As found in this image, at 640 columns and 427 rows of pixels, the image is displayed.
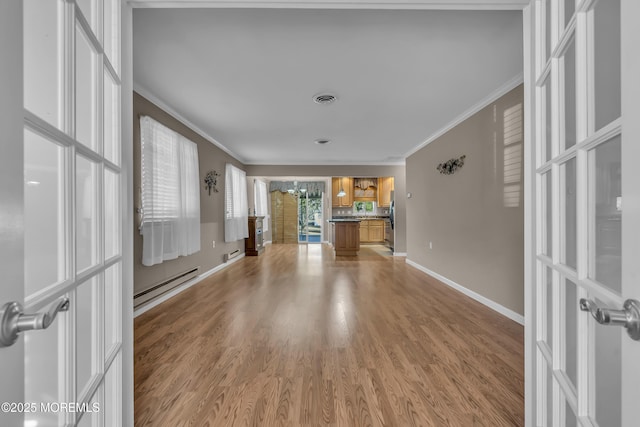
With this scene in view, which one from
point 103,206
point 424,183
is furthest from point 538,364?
point 424,183

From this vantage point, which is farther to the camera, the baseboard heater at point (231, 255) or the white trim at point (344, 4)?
the baseboard heater at point (231, 255)

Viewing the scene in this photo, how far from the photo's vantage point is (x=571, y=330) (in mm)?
829

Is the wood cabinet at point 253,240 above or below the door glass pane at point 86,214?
below

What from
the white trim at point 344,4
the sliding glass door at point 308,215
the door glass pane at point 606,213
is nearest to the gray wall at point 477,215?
the white trim at point 344,4

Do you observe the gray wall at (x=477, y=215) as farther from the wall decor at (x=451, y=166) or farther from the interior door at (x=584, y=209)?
the interior door at (x=584, y=209)

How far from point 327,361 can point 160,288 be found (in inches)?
92.7

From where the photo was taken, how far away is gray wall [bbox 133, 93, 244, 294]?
293 cm

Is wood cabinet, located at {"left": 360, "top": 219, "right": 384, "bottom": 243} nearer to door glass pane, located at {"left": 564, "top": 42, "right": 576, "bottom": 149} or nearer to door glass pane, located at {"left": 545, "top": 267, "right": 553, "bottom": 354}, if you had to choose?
door glass pane, located at {"left": 545, "top": 267, "right": 553, "bottom": 354}

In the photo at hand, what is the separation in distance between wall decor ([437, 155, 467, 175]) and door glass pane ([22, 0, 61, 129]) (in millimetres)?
4075

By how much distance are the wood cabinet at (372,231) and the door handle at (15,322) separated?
918 cm

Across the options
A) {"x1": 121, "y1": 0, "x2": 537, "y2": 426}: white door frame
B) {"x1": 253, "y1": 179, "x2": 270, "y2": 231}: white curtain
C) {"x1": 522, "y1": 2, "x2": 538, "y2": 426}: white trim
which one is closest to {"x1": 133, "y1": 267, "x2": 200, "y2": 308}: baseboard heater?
{"x1": 121, "y1": 0, "x2": 537, "y2": 426}: white door frame

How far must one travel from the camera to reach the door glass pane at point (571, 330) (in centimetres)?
80
